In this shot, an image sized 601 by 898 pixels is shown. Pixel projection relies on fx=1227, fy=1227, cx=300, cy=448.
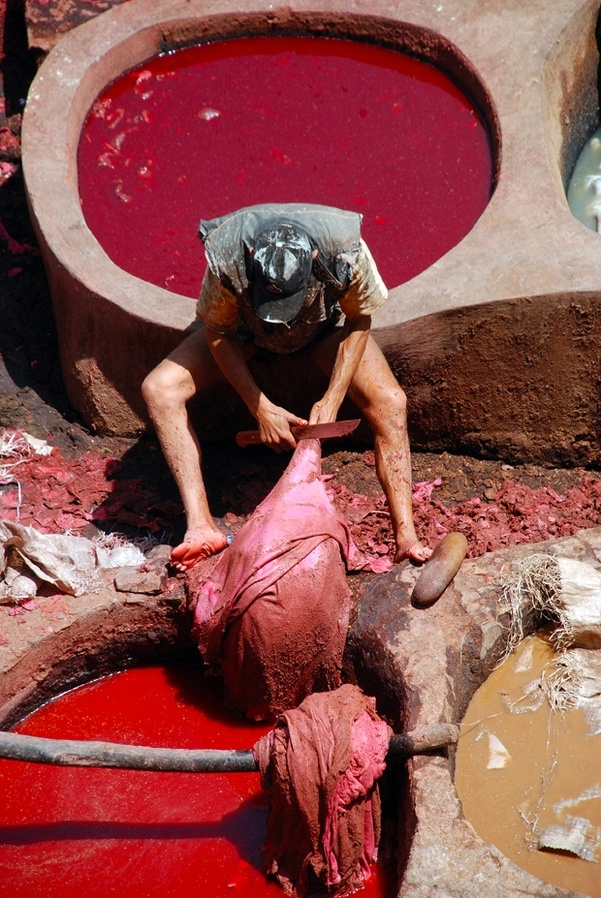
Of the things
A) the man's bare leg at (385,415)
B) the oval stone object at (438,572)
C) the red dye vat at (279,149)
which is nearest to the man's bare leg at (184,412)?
the man's bare leg at (385,415)

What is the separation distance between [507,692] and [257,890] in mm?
1085

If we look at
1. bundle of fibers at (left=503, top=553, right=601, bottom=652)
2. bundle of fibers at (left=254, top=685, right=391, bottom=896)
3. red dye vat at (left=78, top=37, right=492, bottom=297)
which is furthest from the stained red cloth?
red dye vat at (left=78, top=37, right=492, bottom=297)

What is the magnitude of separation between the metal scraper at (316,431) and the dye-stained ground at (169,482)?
49 cm

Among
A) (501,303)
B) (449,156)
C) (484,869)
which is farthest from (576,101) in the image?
(484,869)

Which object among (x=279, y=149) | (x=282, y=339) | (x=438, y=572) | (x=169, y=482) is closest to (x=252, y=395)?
(x=282, y=339)

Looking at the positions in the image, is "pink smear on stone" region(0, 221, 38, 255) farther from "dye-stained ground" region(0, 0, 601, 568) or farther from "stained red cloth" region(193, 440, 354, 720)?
"stained red cloth" region(193, 440, 354, 720)

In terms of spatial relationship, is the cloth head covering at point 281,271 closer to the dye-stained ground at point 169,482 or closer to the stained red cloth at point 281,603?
the stained red cloth at point 281,603

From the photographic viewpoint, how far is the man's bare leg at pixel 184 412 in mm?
4676

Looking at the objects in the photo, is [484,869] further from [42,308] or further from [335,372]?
[42,308]

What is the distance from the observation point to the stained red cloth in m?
4.19

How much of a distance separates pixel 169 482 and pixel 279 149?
184 cm

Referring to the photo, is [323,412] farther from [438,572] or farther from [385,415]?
[438,572]

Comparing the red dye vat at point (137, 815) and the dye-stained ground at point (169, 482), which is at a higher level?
the dye-stained ground at point (169, 482)

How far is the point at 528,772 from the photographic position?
401 cm
